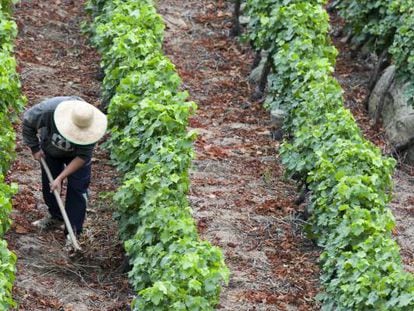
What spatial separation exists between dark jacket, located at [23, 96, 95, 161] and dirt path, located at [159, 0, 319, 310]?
1.91 m

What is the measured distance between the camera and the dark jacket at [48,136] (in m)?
9.11

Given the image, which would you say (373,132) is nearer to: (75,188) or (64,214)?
(75,188)

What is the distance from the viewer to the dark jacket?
29.9ft

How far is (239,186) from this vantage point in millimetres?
11781

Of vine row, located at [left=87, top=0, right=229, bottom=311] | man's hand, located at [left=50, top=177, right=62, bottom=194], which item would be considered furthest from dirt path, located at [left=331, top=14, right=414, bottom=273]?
man's hand, located at [left=50, top=177, right=62, bottom=194]

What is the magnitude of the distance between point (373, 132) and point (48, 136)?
243 inches

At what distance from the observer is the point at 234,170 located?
12.2m

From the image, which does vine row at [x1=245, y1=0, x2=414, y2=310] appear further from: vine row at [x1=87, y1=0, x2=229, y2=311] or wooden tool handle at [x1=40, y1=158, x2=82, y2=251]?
wooden tool handle at [x1=40, y1=158, x2=82, y2=251]

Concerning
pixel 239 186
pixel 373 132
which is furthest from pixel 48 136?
pixel 373 132

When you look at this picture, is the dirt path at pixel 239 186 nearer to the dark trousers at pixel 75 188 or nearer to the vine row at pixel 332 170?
the vine row at pixel 332 170

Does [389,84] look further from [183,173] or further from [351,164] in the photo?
[183,173]

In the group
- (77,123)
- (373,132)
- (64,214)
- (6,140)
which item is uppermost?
(77,123)

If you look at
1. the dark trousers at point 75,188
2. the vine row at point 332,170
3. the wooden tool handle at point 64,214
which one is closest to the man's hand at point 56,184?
the wooden tool handle at point 64,214

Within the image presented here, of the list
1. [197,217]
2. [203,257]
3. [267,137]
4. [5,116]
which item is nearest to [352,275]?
[203,257]
